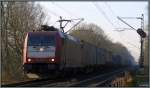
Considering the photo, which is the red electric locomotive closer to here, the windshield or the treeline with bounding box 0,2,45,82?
the windshield

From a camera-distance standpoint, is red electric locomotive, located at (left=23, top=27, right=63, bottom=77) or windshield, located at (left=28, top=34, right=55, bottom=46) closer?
red electric locomotive, located at (left=23, top=27, right=63, bottom=77)

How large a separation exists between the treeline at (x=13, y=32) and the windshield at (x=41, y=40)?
151 inches

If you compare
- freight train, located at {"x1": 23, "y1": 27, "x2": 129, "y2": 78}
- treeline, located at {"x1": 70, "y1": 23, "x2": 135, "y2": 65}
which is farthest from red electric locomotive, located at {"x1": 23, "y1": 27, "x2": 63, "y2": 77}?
treeline, located at {"x1": 70, "y1": 23, "x2": 135, "y2": 65}

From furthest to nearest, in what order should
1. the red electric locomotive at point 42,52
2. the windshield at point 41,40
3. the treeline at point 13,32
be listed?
1. the treeline at point 13,32
2. the windshield at point 41,40
3. the red electric locomotive at point 42,52

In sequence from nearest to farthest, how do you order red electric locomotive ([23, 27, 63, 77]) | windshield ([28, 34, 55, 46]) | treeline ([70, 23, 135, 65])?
1. red electric locomotive ([23, 27, 63, 77])
2. windshield ([28, 34, 55, 46])
3. treeline ([70, 23, 135, 65])

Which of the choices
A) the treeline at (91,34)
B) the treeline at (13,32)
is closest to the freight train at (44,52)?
the treeline at (13,32)

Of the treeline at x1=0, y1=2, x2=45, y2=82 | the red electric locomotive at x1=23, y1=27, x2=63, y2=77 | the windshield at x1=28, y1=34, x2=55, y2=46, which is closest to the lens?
the red electric locomotive at x1=23, y1=27, x2=63, y2=77

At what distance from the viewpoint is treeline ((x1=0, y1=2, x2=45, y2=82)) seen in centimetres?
3058

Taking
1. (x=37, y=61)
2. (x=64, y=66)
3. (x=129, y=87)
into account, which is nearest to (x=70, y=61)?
(x=64, y=66)

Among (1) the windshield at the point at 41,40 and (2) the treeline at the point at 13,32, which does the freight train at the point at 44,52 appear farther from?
(2) the treeline at the point at 13,32

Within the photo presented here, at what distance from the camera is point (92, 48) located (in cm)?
4441

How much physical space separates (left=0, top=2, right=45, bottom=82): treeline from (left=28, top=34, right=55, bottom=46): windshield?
12.5 feet

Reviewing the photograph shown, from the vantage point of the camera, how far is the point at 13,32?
31.5 meters

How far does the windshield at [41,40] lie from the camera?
88.2 feet
